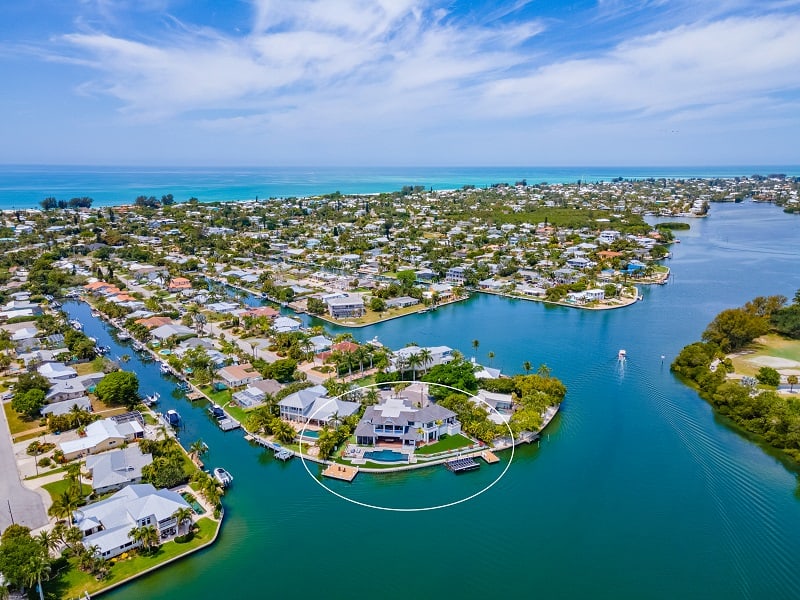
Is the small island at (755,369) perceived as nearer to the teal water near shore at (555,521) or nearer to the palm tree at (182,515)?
the teal water near shore at (555,521)

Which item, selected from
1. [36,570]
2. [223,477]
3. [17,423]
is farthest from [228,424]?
[36,570]

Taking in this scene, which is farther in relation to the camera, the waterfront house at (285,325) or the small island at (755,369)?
the waterfront house at (285,325)

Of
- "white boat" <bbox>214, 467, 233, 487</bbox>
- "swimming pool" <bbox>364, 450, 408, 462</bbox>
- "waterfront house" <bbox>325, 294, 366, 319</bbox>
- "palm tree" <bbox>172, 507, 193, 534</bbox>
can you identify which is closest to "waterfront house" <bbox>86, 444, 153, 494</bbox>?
"white boat" <bbox>214, 467, 233, 487</bbox>

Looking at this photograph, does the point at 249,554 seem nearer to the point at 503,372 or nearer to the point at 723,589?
the point at 723,589

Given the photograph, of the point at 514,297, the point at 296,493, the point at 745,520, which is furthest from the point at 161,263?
the point at 745,520

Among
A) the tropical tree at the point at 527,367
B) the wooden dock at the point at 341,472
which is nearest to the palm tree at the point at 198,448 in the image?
the wooden dock at the point at 341,472

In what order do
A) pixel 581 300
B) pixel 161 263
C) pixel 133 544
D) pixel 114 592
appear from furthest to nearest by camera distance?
pixel 161 263
pixel 581 300
pixel 133 544
pixel 114 592

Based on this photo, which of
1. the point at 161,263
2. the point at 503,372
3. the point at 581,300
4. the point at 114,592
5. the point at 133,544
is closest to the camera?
the point at 114,592
